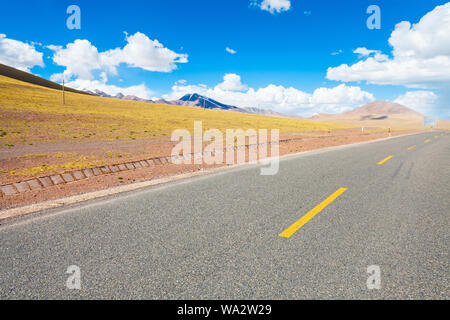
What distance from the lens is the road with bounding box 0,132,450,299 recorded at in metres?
2.54

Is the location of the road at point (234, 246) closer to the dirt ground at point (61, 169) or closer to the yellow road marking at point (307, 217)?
the yellow road marking at point (307, 217)

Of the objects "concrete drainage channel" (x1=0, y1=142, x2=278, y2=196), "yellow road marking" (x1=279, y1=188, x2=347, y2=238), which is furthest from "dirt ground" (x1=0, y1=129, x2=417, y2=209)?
"yellow road marking" (x1=279, y1=188, x2=347, y2=238)

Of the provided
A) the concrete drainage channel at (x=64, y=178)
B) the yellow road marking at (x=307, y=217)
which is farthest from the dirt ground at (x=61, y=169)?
the yellow road marking at (x=307, y=217)

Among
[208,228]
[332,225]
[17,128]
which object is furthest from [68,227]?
[17,128]

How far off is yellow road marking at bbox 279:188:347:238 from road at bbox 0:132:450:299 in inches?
1.3

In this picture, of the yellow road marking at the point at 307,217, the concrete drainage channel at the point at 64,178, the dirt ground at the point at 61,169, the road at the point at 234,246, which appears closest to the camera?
the road at the point at 234,246

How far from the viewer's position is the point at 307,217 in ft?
14.1

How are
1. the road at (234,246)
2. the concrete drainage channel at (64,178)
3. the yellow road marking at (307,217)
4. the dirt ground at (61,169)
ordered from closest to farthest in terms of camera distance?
the road at (234,246) → the yellow road marking at (307,217) → the dirt ground at (61,169) → the concrete drainage channel at (64,178)

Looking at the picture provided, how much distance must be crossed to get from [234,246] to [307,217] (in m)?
1.55

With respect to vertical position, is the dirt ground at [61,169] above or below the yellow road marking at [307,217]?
above

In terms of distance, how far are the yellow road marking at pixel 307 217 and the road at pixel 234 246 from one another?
0.03 meters

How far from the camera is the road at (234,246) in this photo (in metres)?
2.54

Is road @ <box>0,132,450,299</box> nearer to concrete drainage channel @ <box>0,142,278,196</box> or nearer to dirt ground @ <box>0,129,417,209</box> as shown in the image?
dirt ground @ <box>0,129,417,209</box>
